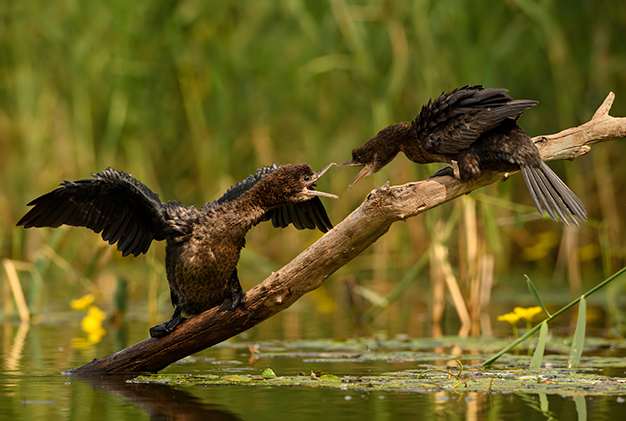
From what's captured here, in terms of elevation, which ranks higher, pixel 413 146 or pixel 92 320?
pixel 413 146

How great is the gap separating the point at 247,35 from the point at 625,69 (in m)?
3.60

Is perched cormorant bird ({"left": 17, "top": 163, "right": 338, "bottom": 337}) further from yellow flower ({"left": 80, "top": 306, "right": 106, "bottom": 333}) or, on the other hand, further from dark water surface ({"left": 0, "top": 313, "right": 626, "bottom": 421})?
yellow flower ({"left": 80, "top": 306, "right": 106, "bottom": 333})

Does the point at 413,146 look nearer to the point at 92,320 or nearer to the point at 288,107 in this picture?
the point at 92,320

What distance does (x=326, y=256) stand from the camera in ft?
12.3

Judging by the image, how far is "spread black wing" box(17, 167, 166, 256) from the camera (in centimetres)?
394

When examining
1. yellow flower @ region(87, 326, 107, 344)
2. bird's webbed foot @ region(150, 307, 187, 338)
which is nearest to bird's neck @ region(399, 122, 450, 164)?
bird's webbed foot @ region(150, 307, 187, 338)

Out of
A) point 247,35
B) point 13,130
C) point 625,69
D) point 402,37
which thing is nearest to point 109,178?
point 402,37

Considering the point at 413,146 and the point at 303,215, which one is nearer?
the point at 413,146

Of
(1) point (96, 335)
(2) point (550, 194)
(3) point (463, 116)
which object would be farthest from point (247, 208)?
(1) point (96, 335)

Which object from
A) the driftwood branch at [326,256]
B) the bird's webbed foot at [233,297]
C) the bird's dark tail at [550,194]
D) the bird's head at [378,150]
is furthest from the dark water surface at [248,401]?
the bird's head at [378,150]

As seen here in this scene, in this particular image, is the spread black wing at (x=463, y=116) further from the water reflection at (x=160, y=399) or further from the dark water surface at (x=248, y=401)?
the water reflection at (x=160, y=399)

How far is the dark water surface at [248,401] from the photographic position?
305 centimetres

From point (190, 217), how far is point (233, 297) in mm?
433

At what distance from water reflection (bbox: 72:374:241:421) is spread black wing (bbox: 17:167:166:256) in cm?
66
